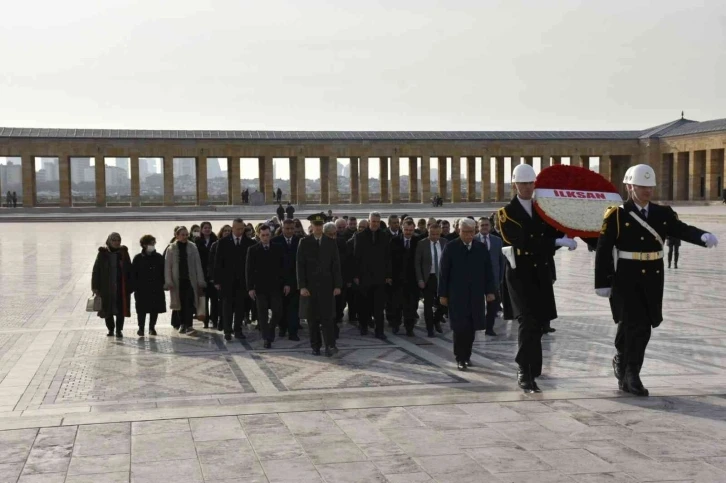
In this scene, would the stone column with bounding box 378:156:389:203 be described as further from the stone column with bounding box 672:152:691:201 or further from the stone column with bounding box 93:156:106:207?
the stone column with bounding box 672:152:691:201

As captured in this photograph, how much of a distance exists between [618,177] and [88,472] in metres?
62.4

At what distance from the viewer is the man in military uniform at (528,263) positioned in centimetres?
797

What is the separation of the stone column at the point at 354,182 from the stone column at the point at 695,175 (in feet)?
72.3

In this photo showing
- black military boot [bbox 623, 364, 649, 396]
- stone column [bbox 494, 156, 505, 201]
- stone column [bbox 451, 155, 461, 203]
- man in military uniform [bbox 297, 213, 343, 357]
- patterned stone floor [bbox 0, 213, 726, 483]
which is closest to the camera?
patterned stone floor [bbox 0, 213, 726, 483]

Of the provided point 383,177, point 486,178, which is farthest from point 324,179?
point 486,178

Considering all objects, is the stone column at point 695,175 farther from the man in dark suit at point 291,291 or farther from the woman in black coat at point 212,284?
the man in dark suit at point 291,291

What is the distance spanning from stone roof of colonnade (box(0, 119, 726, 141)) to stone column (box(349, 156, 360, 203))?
321cm

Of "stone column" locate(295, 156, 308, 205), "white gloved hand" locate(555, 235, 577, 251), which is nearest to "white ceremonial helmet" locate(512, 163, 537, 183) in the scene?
"white gloved hand" locate(555, 235, 577, 251)

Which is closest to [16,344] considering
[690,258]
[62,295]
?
[62,295]

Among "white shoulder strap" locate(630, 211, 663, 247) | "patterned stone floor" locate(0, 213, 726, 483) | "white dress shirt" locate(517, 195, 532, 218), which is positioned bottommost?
"patterned stone floor" locate(0, 213, 726, 483)

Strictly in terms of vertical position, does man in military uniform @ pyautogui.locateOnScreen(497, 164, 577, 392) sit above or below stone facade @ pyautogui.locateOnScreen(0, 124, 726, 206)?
below

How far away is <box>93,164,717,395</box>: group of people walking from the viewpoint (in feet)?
25.4

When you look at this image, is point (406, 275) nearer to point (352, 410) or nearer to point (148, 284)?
point (148, 284)

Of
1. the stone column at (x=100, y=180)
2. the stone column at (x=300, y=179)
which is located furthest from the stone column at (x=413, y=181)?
the stone column at (x=100, y=180)
